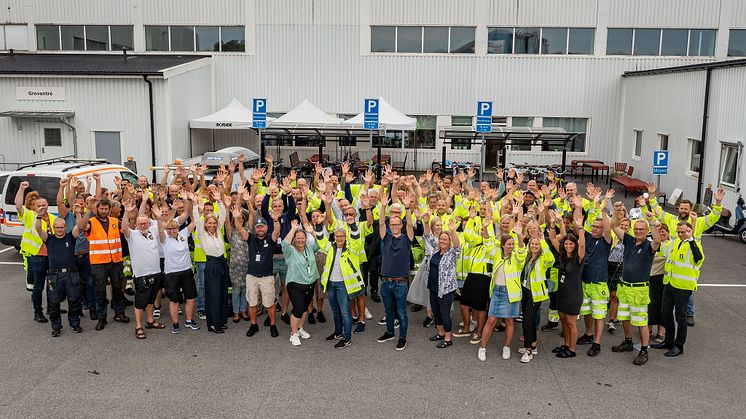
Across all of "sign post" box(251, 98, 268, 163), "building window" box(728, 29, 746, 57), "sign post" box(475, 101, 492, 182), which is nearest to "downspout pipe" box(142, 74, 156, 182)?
"sign post" box(251, 98, 268, 163)

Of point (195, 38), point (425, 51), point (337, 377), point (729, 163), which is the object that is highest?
point (195, 38)

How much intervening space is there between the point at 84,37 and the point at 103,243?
22353 mm

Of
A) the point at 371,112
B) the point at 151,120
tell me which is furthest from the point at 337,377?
the point at 151,120

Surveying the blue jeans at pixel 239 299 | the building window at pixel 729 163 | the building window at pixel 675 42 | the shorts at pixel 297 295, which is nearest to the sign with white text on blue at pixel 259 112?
the blue jeans at pixel 239 299

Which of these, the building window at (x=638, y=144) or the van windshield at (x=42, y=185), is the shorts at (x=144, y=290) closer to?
the van windshield at (x=42, y=185)

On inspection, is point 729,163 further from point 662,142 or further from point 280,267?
A: point 280,267

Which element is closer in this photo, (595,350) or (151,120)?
(595,350)

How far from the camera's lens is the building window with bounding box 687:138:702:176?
1956cm

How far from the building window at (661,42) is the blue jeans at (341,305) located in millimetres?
21955

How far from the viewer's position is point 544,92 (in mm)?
26609

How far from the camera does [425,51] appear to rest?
88.0 ft

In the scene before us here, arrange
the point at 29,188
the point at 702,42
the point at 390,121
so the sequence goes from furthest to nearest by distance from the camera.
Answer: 1. the point at 702,42
2. the point at 390,121
3. the point at 29,188

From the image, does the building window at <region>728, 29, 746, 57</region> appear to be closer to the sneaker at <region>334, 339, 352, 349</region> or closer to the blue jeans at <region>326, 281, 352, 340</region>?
the blue jeans at <region>326, 281, 352, 340</region>

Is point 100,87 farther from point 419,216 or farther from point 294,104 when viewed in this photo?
point 419,216
